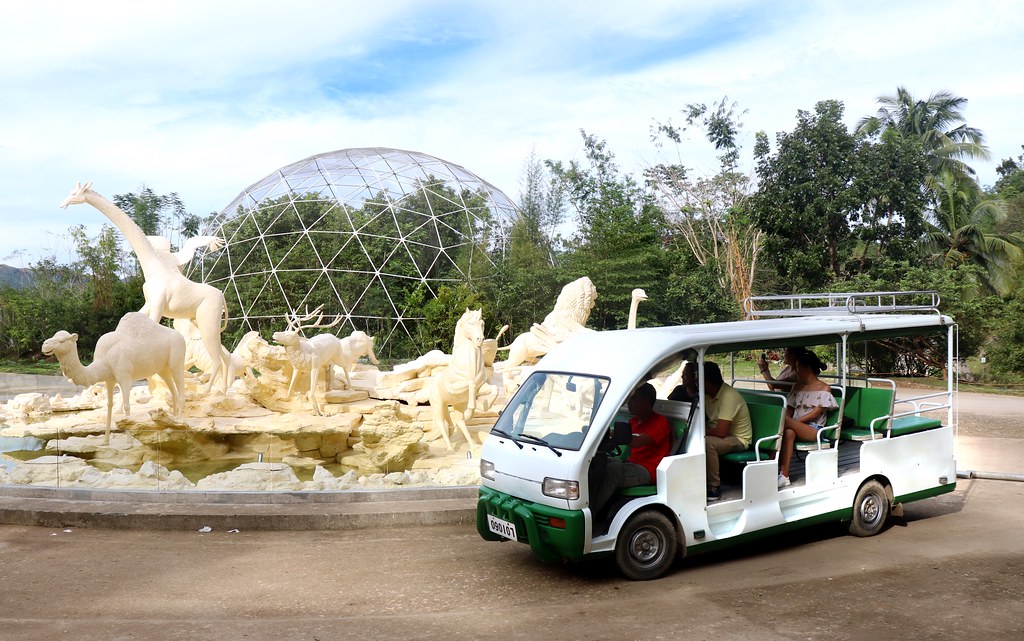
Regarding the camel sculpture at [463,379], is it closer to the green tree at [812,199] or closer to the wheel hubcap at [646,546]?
the wheel hubcap at [646,546]

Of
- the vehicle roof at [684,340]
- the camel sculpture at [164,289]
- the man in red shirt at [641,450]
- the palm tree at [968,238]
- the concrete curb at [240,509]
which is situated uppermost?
the palm tree at [968,238]

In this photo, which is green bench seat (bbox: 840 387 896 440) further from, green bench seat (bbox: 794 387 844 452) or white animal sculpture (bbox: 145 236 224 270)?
white animal sculpture (bbox: 145 236 224 270)

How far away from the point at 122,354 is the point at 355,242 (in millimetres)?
17780

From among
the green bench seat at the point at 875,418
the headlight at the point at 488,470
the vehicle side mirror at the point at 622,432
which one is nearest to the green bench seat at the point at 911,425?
the green bench seat at the point at 875,418

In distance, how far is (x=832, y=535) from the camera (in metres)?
6.91

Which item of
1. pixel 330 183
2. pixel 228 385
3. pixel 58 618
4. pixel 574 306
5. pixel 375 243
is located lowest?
pixel 58 618

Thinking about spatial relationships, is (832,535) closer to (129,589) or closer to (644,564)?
(644,564)

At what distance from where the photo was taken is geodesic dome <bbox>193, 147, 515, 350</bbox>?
88.1 ft

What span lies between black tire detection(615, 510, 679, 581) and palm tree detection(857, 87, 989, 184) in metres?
29.0

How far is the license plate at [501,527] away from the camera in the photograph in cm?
571

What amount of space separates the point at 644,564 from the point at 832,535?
2187 mm

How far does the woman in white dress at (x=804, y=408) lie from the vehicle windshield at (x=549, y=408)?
5.58 ft

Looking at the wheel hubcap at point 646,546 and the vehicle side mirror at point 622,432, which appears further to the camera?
the vehicle side mirror at point 622,432

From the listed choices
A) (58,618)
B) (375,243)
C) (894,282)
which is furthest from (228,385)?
(894,282)
